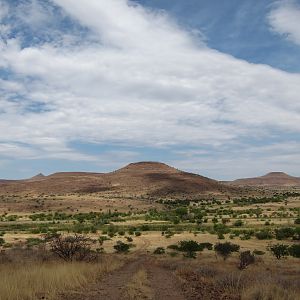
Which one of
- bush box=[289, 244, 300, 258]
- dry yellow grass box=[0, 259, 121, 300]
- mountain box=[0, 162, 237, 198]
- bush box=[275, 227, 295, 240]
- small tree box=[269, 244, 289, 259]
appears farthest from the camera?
mountain box=[0, 162, 237, 198]

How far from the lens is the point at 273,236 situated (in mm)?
47875

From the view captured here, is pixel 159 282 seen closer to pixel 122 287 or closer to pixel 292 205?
pixel 122 287

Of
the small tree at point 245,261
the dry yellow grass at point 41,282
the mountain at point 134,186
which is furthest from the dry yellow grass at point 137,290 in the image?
the mountain at point 134,186

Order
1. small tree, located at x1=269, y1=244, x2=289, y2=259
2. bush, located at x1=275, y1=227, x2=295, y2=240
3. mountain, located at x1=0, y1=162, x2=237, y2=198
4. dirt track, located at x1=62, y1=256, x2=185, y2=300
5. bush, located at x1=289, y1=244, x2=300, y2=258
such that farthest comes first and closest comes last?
mountain, located at x1=0, y1=162, x2=237, y2=198 → bush, located at x1=275, y1=227, x2=295, y2=240 → bush, located at x1=289, y1=244, x2=300, y2=258 → small tree, located at x1=269, y1=244, x2=289, y2=259 → dirt track, located at x1=62, y1=256, x2=185, y2=300

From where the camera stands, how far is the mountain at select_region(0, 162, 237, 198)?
153 metres

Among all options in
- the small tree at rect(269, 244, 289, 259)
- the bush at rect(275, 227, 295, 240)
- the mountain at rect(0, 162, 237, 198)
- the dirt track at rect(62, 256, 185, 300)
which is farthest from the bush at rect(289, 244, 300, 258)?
the mountain at rect(0, 162, 237, 198)

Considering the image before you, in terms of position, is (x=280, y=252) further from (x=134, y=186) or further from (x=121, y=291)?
(x=134, y=186)

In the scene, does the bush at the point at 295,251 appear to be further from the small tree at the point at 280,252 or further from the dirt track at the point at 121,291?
the dirt track at the point at 121,291

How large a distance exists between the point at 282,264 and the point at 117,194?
120 meters

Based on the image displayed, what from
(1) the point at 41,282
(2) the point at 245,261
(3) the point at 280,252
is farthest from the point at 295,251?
(1) the point at 41,282

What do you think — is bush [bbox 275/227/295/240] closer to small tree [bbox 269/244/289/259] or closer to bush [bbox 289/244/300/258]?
bush [bbox 289/244/300/258]

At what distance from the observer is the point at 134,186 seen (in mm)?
161750

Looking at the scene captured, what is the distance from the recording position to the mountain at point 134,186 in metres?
153

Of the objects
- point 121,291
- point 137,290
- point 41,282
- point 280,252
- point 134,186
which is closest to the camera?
point 41,282
